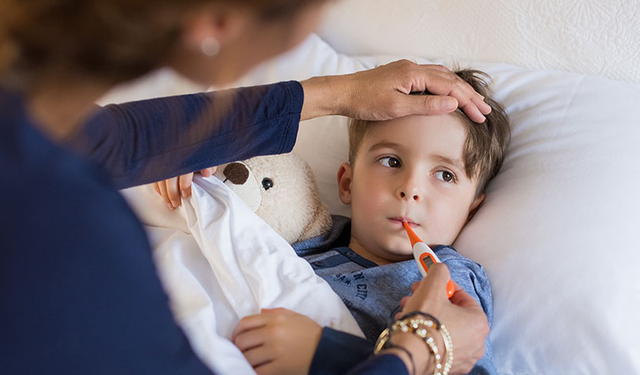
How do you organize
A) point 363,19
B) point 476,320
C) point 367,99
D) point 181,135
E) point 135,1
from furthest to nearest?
1. point 363,19
2. point 367,99
3. point 181,135
4. point 476,320
5. point 135,1

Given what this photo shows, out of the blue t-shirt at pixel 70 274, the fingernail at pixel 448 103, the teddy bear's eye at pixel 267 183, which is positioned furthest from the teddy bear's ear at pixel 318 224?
the blue t-shirt at pixel 70 274

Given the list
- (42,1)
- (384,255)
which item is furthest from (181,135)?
(42,1)

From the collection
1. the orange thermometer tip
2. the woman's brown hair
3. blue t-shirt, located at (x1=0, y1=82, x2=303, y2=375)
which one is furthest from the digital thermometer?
the woman's brown hair

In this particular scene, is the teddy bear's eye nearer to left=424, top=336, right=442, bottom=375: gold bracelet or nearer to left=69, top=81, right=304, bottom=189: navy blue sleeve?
left=69, top=81, right=304, bottom=189: navy blue sleeve

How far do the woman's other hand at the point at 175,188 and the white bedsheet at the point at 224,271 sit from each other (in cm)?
1

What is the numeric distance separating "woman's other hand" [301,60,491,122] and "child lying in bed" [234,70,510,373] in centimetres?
4

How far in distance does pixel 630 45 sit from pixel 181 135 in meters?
1.08

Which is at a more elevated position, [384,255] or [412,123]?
[412,123]

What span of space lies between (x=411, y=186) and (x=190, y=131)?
0.41 metres

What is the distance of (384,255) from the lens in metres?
1.31

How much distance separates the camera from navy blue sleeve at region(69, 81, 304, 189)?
1045 mm

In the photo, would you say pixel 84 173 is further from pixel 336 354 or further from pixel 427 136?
pixel 427 136

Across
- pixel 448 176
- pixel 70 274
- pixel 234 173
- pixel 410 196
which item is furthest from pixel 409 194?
pixel 70 274

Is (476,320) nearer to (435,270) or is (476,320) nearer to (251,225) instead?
(435,270)
